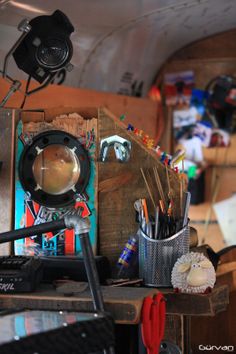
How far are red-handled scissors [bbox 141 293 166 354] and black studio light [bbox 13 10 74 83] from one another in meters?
1.07

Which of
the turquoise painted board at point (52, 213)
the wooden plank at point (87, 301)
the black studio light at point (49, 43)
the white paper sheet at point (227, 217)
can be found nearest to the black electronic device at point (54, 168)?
the turquoise painted board at point (52, 213)

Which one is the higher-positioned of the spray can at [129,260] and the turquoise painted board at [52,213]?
the turquoise painted board at [52,213]

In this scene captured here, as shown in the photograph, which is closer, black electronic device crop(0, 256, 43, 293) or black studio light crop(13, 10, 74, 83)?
black electronic device crop(0, 256, 43, 293)

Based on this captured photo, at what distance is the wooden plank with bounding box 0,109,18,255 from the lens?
2412mm

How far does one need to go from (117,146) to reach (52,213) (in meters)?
0.32

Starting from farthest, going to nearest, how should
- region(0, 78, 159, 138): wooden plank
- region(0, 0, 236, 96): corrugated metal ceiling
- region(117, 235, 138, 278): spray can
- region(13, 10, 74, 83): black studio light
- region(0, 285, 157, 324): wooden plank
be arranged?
region(0, 78, 159, 138): wooden plank → region(0, 0, 236, 96): corrugated metal ceiling → region(13, 10, 74, 83): black studio light → region(117, 235, 138, 278): spray can → region(0, 285, 157, 324): wooden plank

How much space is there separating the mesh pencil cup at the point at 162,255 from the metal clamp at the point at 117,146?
32 centimetres

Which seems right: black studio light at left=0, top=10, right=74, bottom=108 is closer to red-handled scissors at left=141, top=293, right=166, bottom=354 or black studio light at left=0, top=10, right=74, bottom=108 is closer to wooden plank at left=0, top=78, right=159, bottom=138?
wooden plank at left=0, top=78, right=159, bottom=138

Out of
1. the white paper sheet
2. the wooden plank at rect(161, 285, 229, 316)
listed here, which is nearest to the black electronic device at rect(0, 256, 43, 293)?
the wooden plank at rect(161, 285, 229, 316)

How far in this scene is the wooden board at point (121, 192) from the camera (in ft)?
7.84

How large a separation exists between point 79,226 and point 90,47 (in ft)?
7.47

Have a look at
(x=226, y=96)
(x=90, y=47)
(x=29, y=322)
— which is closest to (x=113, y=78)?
(x=90, y=47)

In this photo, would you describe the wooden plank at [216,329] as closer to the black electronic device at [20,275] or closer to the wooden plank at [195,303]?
the wooden plank at [195,303]

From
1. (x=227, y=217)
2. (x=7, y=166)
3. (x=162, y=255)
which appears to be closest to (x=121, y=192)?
(x=162, y=255)
